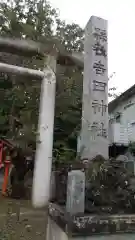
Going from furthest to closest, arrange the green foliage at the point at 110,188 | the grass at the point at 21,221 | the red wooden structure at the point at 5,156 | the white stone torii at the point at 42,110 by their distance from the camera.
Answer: the red wooden structure at the point at 5,156, the white stone torii at the point at 42,110, the grass at the point at 21,221, the green foliage at the point at 110,188

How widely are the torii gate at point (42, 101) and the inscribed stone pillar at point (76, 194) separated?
4830mm

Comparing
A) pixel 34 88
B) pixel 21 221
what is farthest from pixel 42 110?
pixel 21 221

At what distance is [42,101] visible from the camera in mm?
7441

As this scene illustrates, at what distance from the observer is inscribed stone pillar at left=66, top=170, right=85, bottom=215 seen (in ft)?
7.30

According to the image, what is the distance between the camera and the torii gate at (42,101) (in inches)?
273

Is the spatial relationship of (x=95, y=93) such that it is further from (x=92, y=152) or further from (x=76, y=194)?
(x=76, y=194)

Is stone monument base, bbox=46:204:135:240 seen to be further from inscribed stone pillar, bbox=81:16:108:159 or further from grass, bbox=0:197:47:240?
grass, bbox=0:197:47:240

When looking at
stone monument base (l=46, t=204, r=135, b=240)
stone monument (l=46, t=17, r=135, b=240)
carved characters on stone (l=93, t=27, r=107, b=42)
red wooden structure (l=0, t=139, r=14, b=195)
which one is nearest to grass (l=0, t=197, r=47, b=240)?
red wooden structure (l=0, t=139, r=14, b=195)

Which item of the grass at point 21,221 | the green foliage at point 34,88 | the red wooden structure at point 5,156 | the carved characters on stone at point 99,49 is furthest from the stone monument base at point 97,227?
the red wooden structure at point 5,156

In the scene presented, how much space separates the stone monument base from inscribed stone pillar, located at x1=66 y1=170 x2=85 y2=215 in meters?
0.07

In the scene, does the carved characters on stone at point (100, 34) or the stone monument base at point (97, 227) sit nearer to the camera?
the stone monument base at point (97, 227)

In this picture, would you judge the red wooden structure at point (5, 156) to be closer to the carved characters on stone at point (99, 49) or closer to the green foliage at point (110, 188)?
the carved characters on stone at point (99, 49)

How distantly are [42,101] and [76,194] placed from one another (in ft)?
17.8

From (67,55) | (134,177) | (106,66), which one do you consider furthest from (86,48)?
(67,55)
